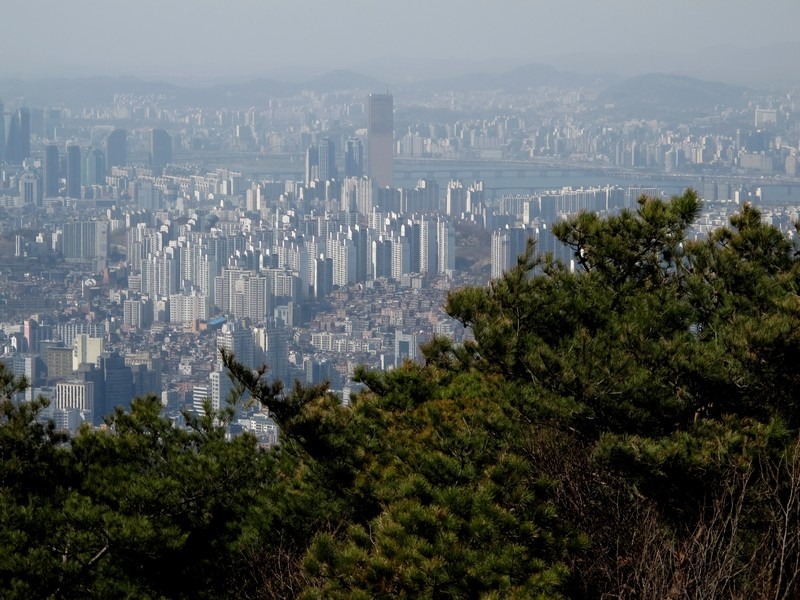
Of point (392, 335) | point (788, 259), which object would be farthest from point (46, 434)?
point (392, 335)

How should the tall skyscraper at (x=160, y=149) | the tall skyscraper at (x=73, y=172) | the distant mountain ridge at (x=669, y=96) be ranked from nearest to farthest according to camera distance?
the tall skyscraper at (x=73, y=172)
the tall skyscraper at (x=160, y=149)
the distant mountain ridge at (x=669, y=96)

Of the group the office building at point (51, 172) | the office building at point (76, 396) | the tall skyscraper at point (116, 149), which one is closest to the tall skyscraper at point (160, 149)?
the tall skyscraper at point (116, 149)

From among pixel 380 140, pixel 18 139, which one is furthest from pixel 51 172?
pixel 380 140

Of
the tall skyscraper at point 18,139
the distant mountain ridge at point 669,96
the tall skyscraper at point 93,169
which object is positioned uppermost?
the distant mountain ridge at point 669,96

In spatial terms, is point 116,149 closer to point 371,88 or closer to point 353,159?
point 353,159

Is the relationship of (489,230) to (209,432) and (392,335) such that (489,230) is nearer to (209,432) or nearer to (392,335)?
(392,335)

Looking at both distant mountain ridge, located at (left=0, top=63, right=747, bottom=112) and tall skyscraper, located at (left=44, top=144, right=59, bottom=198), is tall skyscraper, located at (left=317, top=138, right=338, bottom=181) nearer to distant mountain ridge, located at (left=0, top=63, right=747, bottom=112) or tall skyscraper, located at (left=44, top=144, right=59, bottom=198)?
tall skyscraper, located at (left=44, top=144, right=59, bottom=198)

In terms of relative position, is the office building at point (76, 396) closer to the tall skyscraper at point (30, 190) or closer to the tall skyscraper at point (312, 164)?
the tall skyscraper at point (30, 190)

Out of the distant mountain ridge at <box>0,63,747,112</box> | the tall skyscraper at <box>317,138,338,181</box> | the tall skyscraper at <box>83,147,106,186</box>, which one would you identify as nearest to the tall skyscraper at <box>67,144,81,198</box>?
the tall skyscraper at <box>83,147,106,186</box>
